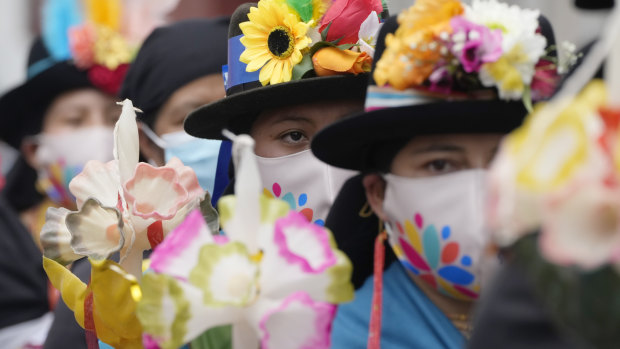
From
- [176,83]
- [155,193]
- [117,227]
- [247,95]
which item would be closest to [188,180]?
[155,193]

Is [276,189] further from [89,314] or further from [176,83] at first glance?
[176,83]

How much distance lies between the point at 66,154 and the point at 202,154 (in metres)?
2.36

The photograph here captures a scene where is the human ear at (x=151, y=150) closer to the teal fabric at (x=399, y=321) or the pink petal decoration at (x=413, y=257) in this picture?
the teal fabric at (x=399, y=321)

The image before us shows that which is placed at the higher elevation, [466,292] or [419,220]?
[419,220]

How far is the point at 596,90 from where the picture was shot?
4.75 ft

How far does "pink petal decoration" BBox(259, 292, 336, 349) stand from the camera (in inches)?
78.6

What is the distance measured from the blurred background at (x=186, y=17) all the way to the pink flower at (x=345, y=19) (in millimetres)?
297

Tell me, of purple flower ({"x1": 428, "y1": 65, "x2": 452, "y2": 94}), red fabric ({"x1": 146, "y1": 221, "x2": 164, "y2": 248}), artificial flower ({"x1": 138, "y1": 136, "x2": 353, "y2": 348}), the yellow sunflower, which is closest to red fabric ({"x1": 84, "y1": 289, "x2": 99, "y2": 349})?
red fabric ({"x1": 146, "y1": 221, "x2": 164, "y2": 248})

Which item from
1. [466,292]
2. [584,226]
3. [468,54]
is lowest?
[466,292]

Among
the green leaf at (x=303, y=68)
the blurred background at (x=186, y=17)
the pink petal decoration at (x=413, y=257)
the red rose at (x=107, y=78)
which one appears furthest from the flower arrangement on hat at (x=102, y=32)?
the pink petal decoration at (x=413, y=257)

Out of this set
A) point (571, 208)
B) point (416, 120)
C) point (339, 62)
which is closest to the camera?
point (571, 208)

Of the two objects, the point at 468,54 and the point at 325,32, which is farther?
the point at 325,32

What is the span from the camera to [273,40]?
304 centimetres

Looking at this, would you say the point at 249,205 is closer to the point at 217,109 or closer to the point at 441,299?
the point at 441,299
